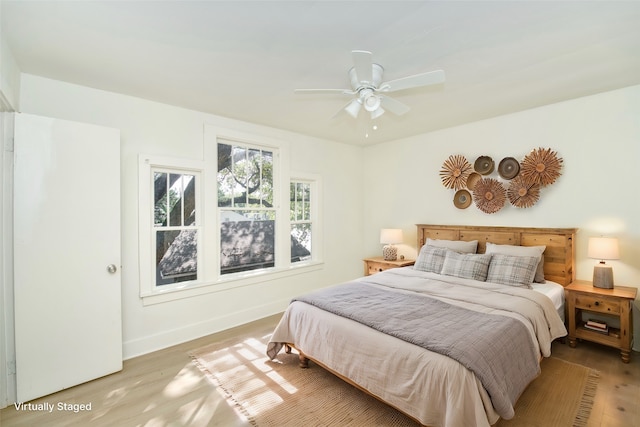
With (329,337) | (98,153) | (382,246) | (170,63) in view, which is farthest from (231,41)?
(382,246)

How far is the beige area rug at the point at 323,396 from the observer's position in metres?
2.03

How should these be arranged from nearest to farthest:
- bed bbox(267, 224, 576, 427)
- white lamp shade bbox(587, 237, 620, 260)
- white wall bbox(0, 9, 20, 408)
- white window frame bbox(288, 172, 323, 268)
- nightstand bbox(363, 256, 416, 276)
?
1. bed bbox(267, 224, 576, 427)
2. white wall bbox(0, 9, 20, 408)
3. white lamp shade bbox(587, 237, 620, 260)
4. nightstand bbox(363, 256, 416, 276)
5. white window frame bbox(288, 172, 323, 268)

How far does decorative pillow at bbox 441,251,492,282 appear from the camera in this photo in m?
3.29

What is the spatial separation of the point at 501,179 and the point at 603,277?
1450 mm

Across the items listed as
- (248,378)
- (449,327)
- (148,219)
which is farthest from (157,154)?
(449,327)

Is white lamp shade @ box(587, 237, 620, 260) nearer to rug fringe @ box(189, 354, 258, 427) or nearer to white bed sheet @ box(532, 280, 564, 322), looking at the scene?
white bed sheet @ box(532, 280, 564, 322)

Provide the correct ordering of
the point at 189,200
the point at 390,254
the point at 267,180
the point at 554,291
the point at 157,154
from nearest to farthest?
the point at 554,291 → the point at 157,154 → the point at 189,200 → the point at 267,180 → the point at 390,254

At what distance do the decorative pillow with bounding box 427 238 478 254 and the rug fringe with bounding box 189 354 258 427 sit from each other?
2951 mm

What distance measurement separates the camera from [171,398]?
90.5 inches

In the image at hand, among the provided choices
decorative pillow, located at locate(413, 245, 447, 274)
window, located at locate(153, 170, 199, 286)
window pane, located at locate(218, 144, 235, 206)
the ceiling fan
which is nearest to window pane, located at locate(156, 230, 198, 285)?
window, located at locate(153, 170, 199, 286)

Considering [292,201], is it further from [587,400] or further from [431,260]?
[587,400]

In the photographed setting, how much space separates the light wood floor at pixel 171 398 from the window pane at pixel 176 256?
2.79 feet

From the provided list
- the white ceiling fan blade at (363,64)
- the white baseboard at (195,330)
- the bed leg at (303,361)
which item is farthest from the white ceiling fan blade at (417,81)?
the white baseboard at (195,330)

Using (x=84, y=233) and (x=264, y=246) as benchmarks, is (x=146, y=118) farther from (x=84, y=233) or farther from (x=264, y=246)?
(x=264, y=246)
